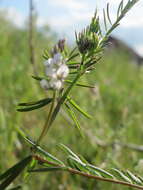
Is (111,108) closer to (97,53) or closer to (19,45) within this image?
(19,45)

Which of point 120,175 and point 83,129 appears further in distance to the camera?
point 83,129

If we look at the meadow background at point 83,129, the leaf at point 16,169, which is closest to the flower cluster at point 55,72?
the leaf at point 16,169

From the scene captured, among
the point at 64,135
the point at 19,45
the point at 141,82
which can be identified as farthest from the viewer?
the point at 19,45

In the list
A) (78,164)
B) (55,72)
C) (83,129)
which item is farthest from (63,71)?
(83,129)

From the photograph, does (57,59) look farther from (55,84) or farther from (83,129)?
(83,129)

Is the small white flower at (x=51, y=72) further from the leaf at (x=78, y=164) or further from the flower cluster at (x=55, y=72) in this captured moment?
the leaf at (x=78, y=164)

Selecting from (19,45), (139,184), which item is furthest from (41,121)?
Answer: (19,45)

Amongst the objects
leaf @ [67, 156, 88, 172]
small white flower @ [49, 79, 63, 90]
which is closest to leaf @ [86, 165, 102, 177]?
leaf @ [67, 156, 88, 172]

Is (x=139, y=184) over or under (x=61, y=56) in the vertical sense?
under

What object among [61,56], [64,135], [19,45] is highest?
[19,45]
